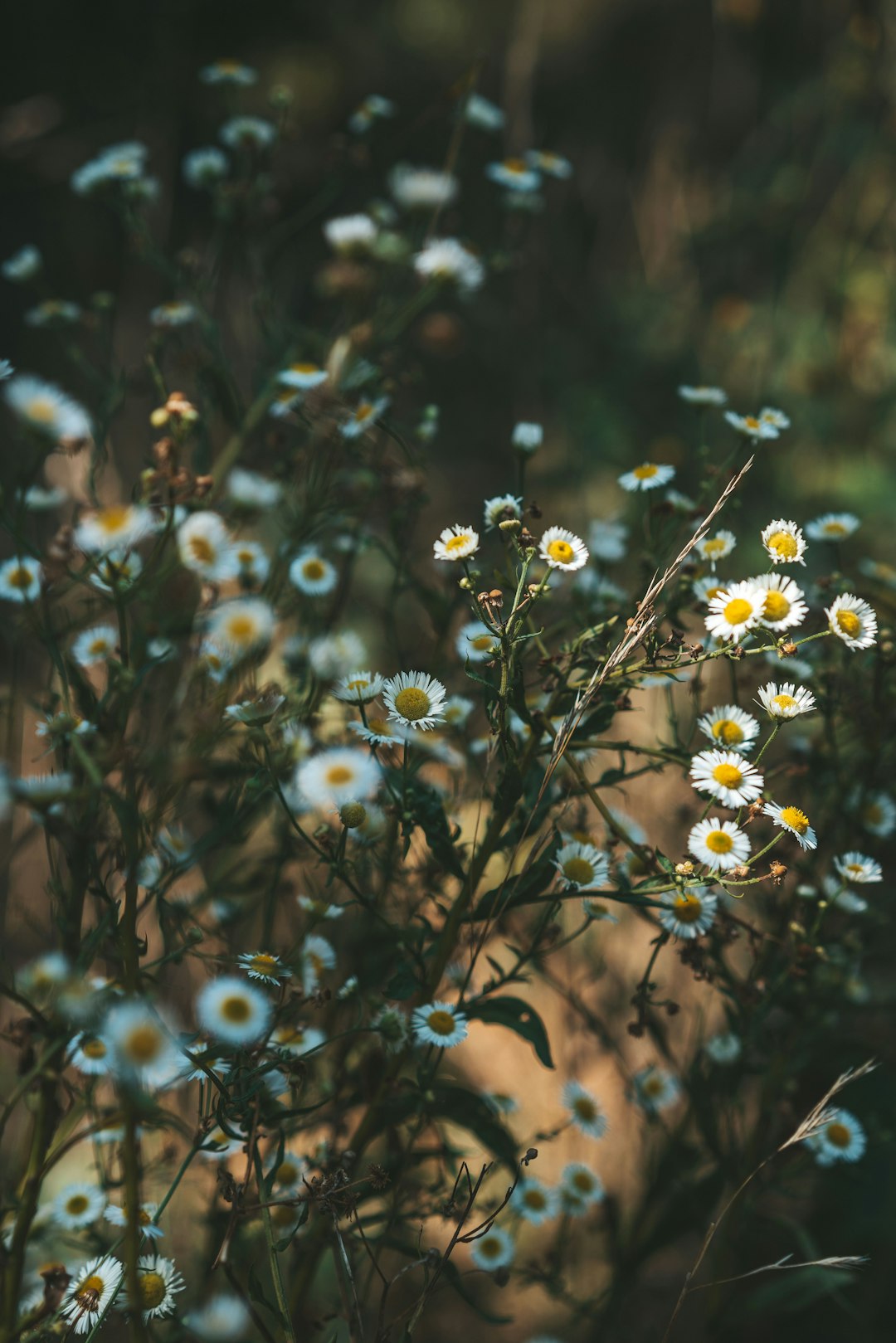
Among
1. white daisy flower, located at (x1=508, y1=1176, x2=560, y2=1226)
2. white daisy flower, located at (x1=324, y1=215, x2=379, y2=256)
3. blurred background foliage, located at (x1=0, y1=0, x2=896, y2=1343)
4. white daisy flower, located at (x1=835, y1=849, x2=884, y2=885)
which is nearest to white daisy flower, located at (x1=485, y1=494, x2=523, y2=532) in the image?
white daisy flower, located at (x1=835, y1=849, x2=884, y2=885)

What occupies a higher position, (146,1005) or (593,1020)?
(146,1005)

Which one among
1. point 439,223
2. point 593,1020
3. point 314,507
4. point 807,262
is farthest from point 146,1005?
point 807,262

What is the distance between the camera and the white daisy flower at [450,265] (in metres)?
1.36

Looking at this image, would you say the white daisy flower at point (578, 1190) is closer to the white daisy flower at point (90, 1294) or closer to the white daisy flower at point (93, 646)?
the white daisy flower at point (90, 1294)

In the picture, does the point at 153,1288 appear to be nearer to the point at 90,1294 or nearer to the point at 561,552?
the point at 90,1294

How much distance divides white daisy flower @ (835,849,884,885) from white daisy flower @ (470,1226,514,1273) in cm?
54

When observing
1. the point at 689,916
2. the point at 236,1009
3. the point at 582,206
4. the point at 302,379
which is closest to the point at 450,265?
the point at 302,379

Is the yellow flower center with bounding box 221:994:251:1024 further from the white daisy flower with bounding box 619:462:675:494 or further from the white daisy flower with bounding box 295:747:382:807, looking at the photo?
the white daisy flower with bounding box 619:462:675:494

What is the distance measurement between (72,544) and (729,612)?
0.56m

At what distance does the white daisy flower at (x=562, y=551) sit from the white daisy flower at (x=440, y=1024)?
400 millimetres

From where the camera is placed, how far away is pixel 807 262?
9.22 feet

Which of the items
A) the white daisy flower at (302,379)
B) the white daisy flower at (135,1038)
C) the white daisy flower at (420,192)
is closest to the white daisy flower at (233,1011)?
the white daisy flower at (135,1038)

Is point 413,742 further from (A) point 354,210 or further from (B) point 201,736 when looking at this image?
(A) point 354,210

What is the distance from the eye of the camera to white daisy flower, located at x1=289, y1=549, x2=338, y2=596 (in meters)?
1.16
